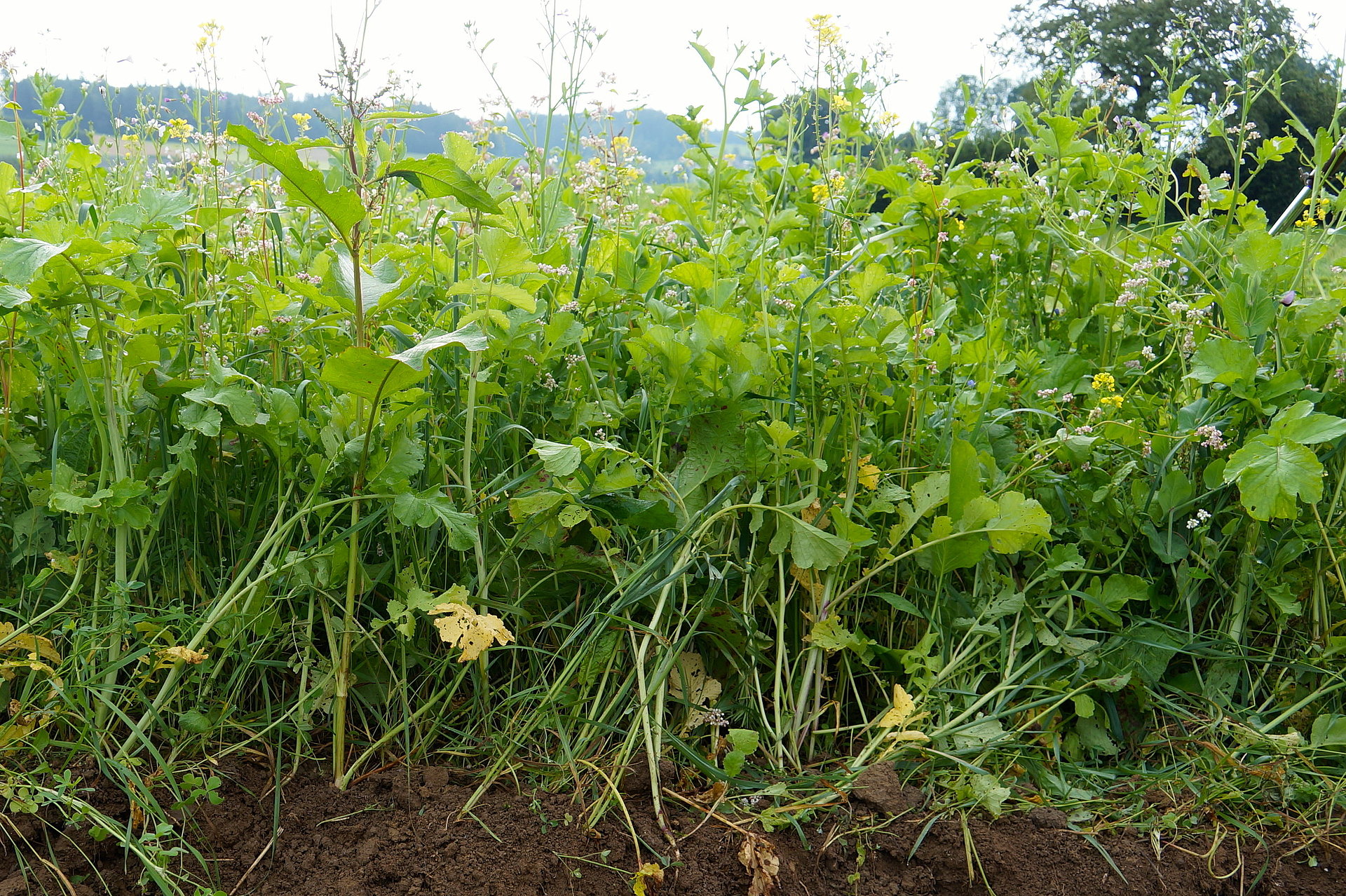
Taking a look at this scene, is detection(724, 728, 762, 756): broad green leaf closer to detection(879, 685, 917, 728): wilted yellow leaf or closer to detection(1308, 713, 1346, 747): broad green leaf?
detection(879, 685, 917, 728): wilted yellow leaf

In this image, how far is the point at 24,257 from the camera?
1.20 metres

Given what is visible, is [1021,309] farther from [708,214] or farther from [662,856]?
[662,856]

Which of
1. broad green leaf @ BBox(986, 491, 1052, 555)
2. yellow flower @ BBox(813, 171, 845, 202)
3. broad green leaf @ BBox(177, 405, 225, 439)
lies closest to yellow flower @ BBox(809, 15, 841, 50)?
yellow flower @ BBox(813, 171, 845, 202)

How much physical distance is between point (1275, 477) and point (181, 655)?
168cm

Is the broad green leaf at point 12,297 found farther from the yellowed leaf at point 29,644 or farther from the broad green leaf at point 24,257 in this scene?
the yellowed leaf at point 29,644

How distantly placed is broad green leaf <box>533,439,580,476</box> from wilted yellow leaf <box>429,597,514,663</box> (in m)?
0.23

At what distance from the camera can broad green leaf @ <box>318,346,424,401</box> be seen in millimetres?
1162

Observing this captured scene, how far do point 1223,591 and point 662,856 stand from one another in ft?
4.03

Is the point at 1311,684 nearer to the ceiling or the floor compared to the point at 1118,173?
nearer to the floor

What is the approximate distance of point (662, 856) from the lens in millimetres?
1348

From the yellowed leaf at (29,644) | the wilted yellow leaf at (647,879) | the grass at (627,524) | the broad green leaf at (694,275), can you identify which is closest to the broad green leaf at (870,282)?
the grass at (627,524)

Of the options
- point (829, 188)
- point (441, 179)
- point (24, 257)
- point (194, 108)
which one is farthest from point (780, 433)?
point (194, 108)

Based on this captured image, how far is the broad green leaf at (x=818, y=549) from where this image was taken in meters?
1.50

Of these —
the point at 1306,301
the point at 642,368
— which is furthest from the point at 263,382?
the point at 1306,301
